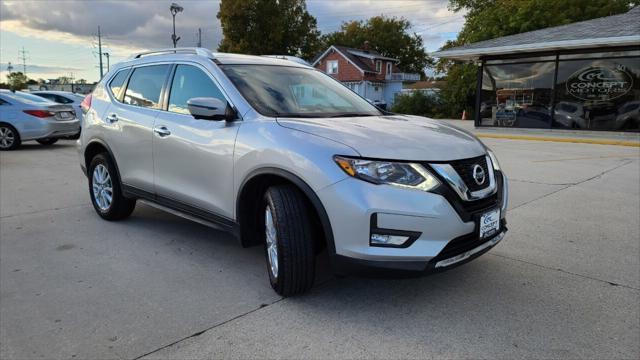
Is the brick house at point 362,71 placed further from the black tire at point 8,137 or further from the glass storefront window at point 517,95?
the black tire at point 8,137

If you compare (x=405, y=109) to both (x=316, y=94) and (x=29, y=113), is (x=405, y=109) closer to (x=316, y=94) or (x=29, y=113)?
(x=29, y=113)

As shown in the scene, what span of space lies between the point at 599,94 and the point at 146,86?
54.6ft

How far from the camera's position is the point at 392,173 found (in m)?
2.79

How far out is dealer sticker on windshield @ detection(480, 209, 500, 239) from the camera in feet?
10.1

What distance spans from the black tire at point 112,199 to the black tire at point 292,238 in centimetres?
256

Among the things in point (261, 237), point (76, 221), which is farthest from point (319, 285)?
point (76, 221)

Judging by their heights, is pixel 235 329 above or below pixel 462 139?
below

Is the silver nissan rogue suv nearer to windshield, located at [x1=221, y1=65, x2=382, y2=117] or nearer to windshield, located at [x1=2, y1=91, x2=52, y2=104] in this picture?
windshield, located at [x1=221, y1=65, x2=382, y2=117]

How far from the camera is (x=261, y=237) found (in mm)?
3650

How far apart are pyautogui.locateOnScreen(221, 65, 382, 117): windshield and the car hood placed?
0.92 ft

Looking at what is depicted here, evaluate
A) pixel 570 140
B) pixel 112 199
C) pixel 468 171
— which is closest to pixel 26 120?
pixel 112 199

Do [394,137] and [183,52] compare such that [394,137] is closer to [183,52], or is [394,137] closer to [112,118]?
[183,52]

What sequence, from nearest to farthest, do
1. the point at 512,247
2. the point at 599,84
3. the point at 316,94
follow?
the point at 316,94 → the point at 512,247 → the point at 599,84

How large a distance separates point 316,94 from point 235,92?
2.61 feet
